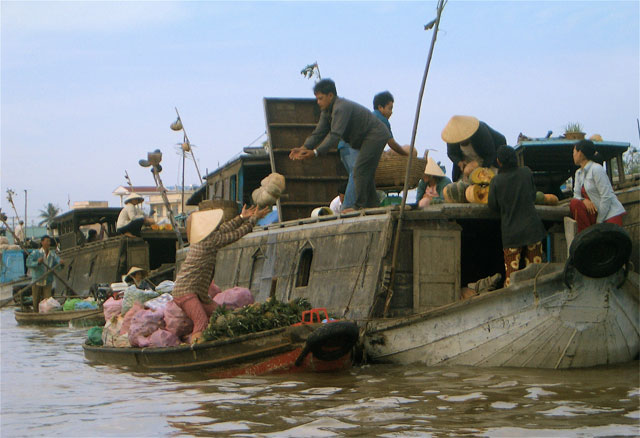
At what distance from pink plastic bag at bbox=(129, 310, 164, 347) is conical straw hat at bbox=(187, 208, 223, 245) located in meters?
1.14

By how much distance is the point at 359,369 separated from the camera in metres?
8.52

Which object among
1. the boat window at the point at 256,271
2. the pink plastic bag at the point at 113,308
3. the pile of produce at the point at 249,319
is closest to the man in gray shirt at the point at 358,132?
the pile of produce at the point at 249,319

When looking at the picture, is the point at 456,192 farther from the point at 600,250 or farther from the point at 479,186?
the point at 600,250

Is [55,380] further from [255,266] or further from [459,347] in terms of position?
[459,347]

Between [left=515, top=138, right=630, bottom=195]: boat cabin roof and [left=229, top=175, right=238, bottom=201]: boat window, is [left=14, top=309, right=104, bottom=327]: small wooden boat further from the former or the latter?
[left=515, top=138, right=630, bottom=195]: boat cabin roof

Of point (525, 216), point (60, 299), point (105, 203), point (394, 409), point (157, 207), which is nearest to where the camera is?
point (394, 409)

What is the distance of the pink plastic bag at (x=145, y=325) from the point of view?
9664 mm

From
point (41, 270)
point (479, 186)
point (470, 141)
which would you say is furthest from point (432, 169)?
point (41, 270)

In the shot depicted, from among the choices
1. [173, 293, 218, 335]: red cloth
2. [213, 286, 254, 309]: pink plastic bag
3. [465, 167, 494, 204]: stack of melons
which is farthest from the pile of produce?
[465, 167, 494, 204]: stack of melons

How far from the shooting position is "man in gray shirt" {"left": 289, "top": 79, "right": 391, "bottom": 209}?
9.80 metres

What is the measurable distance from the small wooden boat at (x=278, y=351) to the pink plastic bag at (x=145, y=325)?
0.85 metres

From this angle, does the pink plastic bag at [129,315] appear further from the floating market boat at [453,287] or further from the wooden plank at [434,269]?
the wooden plank at [434,269]

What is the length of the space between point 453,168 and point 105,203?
149 ft

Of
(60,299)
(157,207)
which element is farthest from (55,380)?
(157,207)
